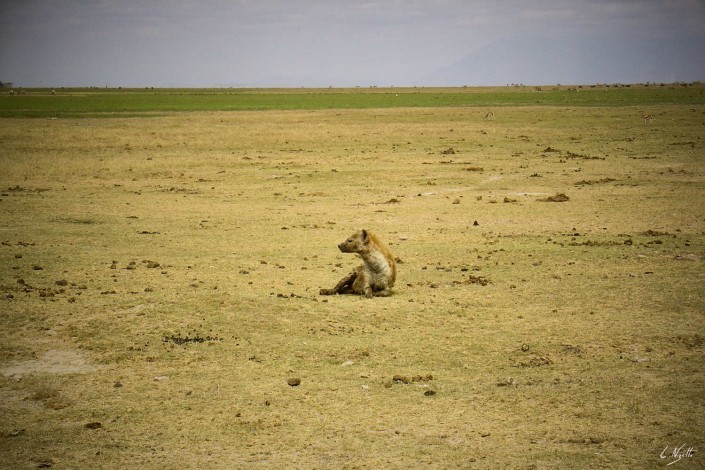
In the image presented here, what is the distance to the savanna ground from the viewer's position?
6230 millimetres

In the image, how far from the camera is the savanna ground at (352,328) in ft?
20.4

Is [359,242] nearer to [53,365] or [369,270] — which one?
[369,270]

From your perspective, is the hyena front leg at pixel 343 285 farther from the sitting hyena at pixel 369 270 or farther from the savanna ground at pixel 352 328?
the savanna ground at pixel 352 328

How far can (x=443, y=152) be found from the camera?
31719 mm

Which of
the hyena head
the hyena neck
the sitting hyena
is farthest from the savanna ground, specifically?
the hyena head

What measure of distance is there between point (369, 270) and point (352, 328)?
1.66 metres

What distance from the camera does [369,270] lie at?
1076 cm

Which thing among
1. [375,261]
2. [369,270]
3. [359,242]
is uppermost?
[359,242]

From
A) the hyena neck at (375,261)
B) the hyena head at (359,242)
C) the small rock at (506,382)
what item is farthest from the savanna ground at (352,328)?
the hyena head at (359,242)

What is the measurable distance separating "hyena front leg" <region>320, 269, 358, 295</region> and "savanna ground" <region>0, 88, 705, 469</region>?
401 mm

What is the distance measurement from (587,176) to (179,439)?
20779 millimetres

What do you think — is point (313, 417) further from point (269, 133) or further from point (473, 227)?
A: point (269, 133)

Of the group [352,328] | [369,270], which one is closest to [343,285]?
[369,270]

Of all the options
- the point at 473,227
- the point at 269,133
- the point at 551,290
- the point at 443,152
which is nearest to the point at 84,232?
the point at 473,227
